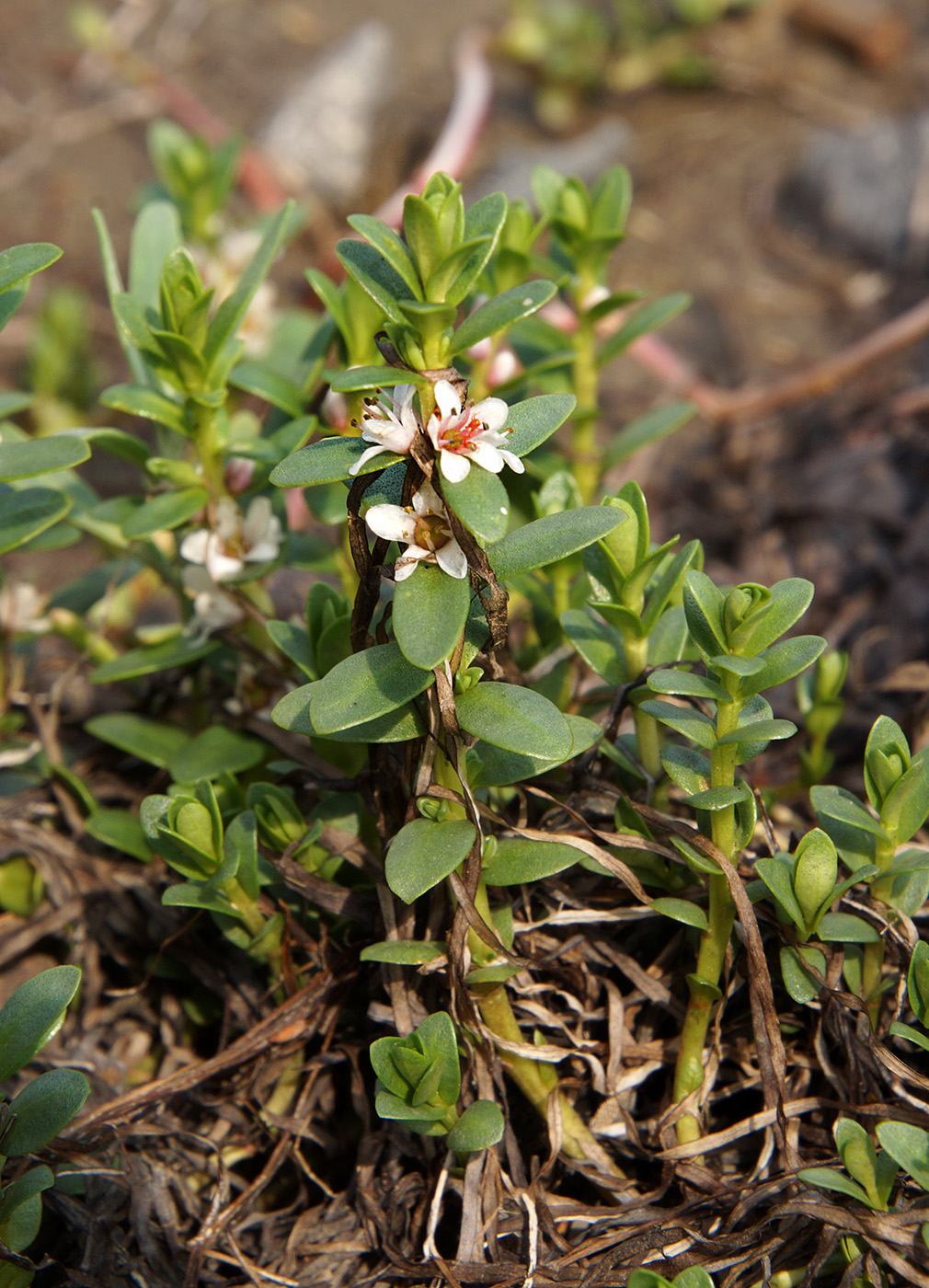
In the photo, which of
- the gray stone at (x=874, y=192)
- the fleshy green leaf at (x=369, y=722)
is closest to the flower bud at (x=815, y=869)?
the fleshy green leaf at (x=369, y=722)

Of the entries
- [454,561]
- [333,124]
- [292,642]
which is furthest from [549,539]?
[333,124]

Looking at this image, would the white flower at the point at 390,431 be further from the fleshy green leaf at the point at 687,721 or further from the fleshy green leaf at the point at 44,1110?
the fleshy green leaf at the point at 44,1110

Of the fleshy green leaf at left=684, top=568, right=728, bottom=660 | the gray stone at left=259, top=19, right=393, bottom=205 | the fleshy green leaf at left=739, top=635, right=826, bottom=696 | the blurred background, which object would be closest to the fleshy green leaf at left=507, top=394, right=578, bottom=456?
the fleshy green leaf at left=684, top=568, right=728, bottom=660

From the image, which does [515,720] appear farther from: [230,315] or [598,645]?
[230,315]

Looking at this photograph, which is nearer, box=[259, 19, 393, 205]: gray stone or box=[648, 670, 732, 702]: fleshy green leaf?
box=[648, 670, 732, 702]: fleshy green leaf

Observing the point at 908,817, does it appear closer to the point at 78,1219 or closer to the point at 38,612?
the point at 78,1219

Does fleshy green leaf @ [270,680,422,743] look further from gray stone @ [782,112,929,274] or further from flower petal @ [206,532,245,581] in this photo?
gray stone @ [782,112,929,274]
